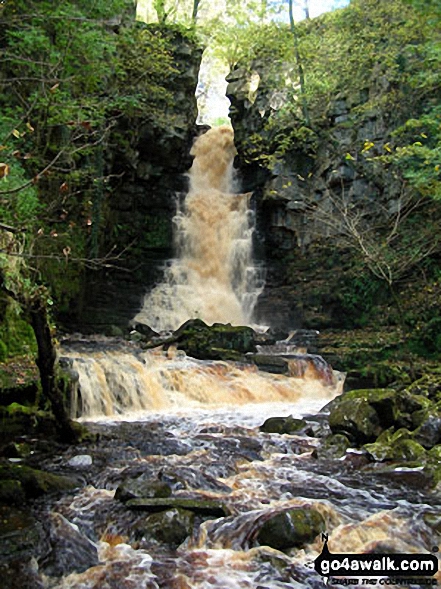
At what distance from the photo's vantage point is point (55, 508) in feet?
16.0

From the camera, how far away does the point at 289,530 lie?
4.30m

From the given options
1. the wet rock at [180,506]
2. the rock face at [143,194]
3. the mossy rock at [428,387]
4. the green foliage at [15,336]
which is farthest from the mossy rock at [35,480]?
the rock face at [143,194]

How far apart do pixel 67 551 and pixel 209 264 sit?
16248 millimetres

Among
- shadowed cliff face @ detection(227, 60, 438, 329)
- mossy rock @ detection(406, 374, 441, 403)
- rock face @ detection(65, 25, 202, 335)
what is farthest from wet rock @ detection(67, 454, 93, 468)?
rock face @ detection(65, 25, 202, 335)

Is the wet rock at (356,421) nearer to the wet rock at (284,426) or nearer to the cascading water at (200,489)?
the cascading water at (200,489)

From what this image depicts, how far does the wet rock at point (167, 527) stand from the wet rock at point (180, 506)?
118mm

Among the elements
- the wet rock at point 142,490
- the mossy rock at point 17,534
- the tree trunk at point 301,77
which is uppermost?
the tree trunk at point 301,77

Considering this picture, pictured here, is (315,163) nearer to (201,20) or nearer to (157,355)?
(157,355)

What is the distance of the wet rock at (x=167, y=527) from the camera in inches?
171

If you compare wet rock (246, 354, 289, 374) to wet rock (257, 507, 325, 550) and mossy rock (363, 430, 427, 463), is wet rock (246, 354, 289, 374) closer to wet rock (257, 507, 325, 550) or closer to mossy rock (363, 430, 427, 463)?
mossy rock (363, 430, 427, 463)

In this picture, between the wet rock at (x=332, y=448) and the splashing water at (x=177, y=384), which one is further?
the splashing water at (x=177, y=384)

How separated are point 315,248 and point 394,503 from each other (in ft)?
44.8

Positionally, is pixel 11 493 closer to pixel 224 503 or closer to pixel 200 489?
pixel 200 489

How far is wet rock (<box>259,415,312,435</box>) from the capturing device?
27.0 ft
